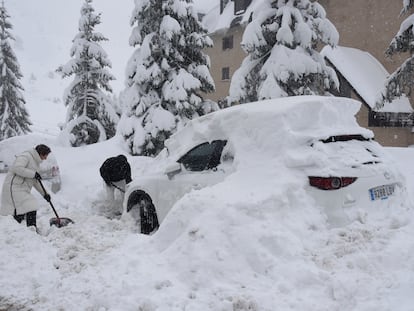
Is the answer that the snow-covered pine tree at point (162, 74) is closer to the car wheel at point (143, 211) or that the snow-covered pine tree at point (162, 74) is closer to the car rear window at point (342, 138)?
the car wheel at point (143, 211)

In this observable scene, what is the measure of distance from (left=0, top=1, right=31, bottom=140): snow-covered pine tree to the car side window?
24315 millimetres

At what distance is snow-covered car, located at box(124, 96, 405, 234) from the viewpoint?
432cm

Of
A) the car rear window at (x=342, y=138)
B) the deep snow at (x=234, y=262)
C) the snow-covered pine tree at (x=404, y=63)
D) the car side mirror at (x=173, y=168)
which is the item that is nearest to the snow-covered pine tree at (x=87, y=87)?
the snow-covered pine tree at (x=404, y=63)

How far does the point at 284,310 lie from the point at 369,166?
2.14 meters

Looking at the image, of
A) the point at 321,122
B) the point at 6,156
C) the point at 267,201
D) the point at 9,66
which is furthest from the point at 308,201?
the point at 9,66

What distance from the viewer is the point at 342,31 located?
24047 mm

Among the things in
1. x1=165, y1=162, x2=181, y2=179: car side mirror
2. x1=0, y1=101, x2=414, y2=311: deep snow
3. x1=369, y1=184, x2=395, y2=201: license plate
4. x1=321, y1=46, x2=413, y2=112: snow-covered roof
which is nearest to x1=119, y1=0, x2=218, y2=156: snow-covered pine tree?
x1=165, y1=162, x2=181, y2=179: car side mirror

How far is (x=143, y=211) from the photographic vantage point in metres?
6.36

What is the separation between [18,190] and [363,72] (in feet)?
63.4

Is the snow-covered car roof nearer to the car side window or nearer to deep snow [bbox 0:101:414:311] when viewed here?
the car side window

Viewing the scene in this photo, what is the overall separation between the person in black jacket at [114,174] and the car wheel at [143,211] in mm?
1289

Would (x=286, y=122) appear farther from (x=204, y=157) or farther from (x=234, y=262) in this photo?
(x=234, y=262)

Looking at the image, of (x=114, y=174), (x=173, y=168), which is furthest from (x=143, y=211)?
(x=114, y=174)

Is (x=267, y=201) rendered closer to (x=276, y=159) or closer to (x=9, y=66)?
(x=276, y=159)
